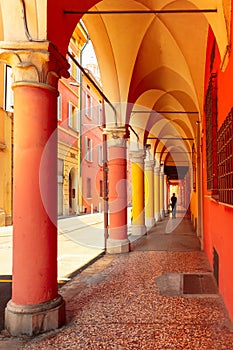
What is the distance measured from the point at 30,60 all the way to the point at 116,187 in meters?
5.60

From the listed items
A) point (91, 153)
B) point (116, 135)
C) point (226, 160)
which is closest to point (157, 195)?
point (91, 153)

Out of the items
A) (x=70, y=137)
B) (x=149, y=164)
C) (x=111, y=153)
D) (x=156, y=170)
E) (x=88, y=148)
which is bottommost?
(x=111, y=153)

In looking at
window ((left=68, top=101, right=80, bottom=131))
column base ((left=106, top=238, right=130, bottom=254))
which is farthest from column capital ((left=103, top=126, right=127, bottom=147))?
window ((left=68, top=101, right=80, bottom=131))

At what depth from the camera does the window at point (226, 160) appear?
3.84 metres

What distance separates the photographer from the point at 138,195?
13.7m

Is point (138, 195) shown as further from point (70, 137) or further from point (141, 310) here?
point (70, 137)

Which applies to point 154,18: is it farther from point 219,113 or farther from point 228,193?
point 228,193

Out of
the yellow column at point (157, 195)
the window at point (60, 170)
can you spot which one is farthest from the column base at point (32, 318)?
the window at point (60, 170)

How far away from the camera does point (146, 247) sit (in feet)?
33.5

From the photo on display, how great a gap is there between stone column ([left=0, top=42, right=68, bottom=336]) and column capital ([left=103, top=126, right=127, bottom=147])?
5.16 meters

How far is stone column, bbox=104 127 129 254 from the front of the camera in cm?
923

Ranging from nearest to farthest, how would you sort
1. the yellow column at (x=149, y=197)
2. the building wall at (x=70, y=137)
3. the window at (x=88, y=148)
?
1. the yellow column at (x=149, y=197)
2. the building wall at (x=70, y=137)
3. the window at (x=88, y=148)

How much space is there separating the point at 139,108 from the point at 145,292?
343 inches

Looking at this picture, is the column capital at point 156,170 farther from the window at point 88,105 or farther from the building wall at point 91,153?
the window at point 88,105
